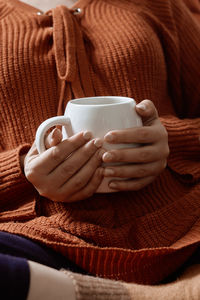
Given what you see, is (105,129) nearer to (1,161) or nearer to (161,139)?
(161,139)

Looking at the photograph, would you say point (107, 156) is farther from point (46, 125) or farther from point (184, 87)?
point (184, 87)

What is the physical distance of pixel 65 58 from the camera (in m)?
0.72

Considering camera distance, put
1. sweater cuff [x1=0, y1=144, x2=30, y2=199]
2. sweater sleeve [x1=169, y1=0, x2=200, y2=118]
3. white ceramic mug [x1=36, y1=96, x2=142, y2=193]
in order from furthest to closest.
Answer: sweater sleeve [x1=169, y1=0, x2=200, y2=118]
sweater cuff [x1=0, y1=144, x2=30, y2=199]
white ceramic mug [x1=36, y1=96, x2=142, y2=193]

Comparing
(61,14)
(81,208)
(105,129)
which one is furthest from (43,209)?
(61,14)

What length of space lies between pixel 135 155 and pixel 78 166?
8 cm

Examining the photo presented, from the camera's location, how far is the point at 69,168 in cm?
55

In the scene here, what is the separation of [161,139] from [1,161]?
0.29 metres

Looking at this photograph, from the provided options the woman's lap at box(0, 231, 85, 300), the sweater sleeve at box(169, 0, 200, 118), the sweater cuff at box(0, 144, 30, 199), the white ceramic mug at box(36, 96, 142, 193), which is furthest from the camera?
the sweater sleeve at box(169, 0, 200, 118)

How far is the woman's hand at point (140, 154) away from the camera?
1.71 feet

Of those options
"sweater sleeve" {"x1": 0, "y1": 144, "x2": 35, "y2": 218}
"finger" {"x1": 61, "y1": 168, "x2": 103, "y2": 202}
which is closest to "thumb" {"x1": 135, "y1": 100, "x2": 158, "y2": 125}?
"finger" {"x1": 61, "y1": 168, "x2": 103, "y2": 202}

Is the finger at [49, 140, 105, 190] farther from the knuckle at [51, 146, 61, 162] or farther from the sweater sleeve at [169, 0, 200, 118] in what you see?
the sweater sleeve at [169, 0, 200, 118]

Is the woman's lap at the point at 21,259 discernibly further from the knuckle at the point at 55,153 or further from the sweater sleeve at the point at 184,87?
the sweater sleeve at the point at 184,87

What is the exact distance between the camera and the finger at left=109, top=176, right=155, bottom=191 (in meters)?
0.54

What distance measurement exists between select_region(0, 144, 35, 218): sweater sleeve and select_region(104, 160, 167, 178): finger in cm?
18
